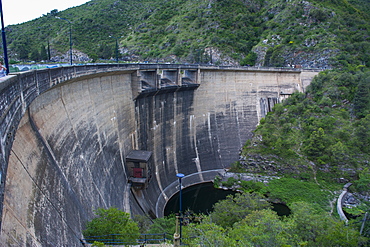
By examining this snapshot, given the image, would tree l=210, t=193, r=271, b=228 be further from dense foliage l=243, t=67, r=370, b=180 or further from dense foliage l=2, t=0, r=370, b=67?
dense foliage l=2, t=0, r=370, b=67

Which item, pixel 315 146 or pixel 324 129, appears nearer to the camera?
pixel 315 146

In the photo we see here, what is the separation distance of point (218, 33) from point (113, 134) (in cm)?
4718

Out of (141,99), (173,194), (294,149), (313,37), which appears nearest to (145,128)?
(141,99)

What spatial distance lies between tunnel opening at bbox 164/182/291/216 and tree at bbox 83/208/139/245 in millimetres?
13321

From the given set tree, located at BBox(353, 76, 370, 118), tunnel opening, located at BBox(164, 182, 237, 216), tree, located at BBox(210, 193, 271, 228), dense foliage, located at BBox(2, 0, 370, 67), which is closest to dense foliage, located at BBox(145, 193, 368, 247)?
tree, located at BBox(210, 193, 271, 228)

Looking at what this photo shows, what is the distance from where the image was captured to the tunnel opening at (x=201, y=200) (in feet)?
87.6

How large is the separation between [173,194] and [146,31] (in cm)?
5085

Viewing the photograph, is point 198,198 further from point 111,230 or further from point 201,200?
point 111,230

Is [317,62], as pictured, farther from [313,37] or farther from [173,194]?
[173,194]

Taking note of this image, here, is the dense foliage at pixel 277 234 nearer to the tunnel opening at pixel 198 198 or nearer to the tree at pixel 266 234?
the tree at pixel 266 234

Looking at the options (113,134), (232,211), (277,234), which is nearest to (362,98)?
(232,211)

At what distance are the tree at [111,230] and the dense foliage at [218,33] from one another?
38.4 metres

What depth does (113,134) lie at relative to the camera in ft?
65.8

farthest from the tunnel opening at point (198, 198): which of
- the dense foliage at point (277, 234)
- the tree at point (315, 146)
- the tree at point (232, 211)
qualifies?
the tree at point (315, 146)
